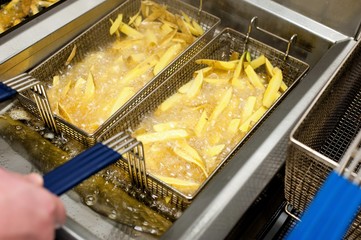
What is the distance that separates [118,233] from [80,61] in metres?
0.72

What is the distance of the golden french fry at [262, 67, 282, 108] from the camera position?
4.95 feet

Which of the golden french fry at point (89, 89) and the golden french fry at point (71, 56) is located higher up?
the golden french fry at point (71, 56)

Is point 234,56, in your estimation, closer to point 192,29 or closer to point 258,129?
point 192,29

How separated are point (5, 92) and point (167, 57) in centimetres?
63

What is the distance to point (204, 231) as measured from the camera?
99 cm

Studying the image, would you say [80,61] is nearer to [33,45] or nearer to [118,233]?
[33,45]

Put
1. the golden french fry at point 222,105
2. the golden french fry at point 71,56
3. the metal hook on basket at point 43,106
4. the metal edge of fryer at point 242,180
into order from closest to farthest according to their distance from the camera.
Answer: the metal edge of fryer at point 242,180 < the metal hook on basket at point 43,106 < the golden french fry at point 222,105 < the golden french fry at point 71,56

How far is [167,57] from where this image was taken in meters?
1.63

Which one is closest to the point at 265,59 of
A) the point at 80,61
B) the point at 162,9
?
the point at 162,9

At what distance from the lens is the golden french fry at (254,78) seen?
159 cm

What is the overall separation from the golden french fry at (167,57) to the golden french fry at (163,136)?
0.28m

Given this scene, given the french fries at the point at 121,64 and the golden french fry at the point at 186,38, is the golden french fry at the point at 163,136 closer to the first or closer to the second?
the french fries at the point at 121,64

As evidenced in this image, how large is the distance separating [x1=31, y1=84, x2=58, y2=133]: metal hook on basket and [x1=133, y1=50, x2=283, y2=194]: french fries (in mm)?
269

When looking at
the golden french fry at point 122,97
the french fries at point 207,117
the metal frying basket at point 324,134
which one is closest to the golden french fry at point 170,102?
the french fries at point 207,117
